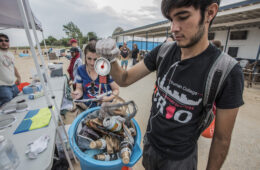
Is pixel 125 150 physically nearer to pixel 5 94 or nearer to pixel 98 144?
pixel 98 144

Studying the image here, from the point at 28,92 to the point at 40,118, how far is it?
4.61 feet

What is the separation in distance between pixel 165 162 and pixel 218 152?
0.42 metres

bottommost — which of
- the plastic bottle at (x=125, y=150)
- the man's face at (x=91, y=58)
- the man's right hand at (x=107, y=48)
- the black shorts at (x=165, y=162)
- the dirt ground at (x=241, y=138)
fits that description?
the dirt ground at (x=241, y=138)

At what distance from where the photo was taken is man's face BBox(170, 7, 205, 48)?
763mm

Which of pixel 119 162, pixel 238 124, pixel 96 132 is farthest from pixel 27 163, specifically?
pixel 238 124

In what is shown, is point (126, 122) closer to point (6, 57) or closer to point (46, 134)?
point (46, 134)

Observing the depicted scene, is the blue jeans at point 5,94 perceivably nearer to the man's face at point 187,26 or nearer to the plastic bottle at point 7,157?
the plastic bottle at point 7,157

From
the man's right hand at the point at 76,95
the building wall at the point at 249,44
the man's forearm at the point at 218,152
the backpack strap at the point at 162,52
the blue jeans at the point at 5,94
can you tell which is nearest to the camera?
the man's forearm at the point at 218,152

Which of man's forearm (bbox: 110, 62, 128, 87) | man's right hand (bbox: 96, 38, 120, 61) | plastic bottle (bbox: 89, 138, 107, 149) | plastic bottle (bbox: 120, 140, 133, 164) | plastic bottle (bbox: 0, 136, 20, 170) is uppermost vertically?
man's right hand (bbox: 96, 38, 120, 61)

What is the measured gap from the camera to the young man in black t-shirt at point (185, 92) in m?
0.76

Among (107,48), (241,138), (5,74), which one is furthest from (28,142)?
(241,138)

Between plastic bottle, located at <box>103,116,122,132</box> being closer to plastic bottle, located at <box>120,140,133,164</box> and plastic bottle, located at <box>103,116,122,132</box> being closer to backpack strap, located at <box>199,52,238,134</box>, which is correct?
plastic bottle, located at <box>120,140,133,164</box>

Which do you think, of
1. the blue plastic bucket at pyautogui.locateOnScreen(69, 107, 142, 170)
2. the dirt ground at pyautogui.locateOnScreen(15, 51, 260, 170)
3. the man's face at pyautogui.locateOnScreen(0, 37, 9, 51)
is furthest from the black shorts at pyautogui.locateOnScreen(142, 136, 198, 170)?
the man's face at pyautogui.locateOnScreen(0, 37, 9, 51)

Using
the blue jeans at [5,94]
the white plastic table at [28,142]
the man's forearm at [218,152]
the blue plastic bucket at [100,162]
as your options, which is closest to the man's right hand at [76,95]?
the white plastic table at [28,142]
